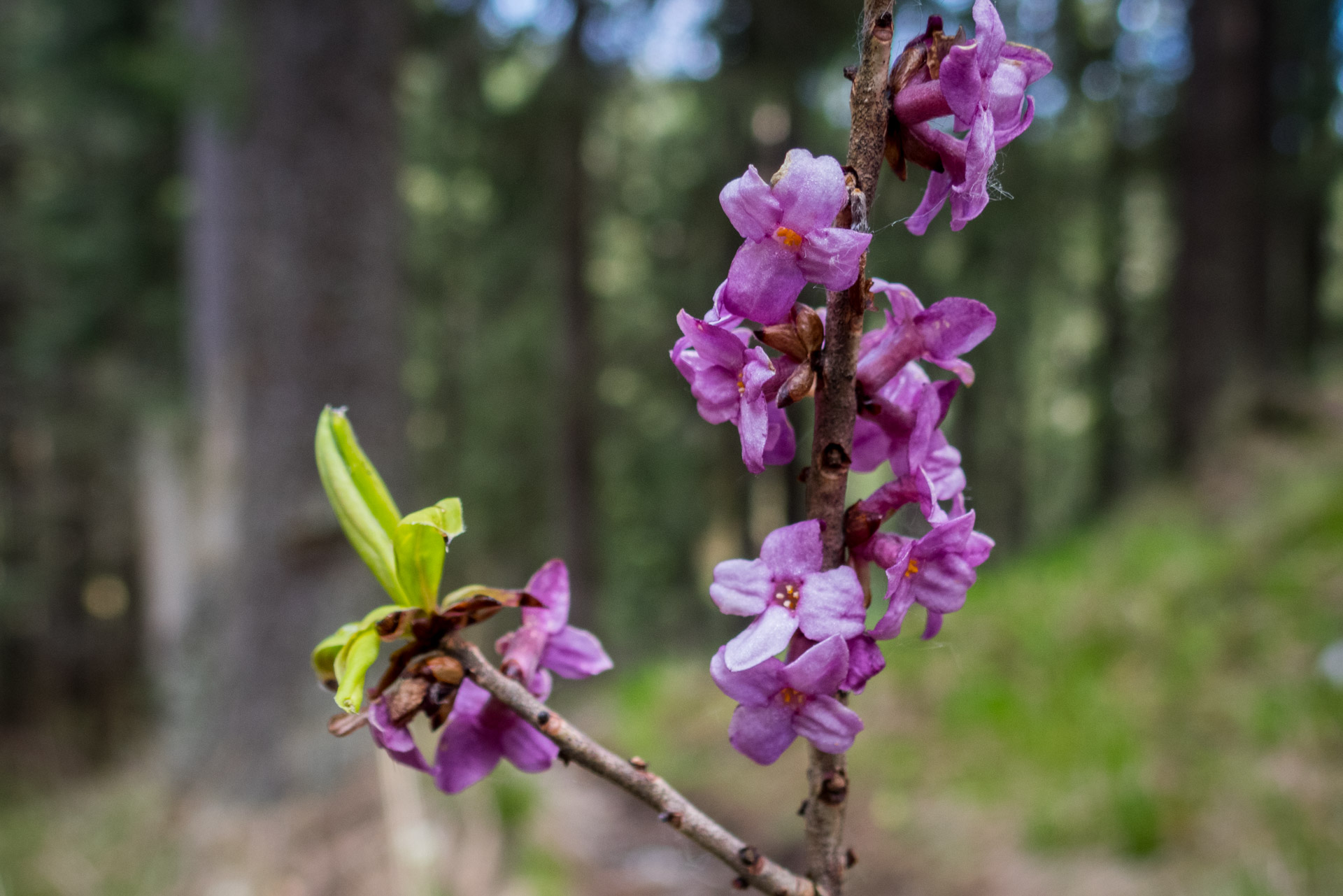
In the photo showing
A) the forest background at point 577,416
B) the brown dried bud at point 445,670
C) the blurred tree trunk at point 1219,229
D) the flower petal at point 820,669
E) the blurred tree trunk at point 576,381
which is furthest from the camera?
the blurred tree trunk at point 576,381

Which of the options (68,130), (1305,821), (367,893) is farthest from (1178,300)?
(68,130)

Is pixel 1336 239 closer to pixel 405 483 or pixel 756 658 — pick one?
pixel 405 483

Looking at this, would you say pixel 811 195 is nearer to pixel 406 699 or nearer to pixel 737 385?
pixel 737 385

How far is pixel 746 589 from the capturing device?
58 cm

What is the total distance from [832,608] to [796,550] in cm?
5

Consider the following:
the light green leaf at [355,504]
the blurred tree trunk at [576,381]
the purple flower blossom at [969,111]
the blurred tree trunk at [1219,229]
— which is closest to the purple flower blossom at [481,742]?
the light green leaf at [355,504]

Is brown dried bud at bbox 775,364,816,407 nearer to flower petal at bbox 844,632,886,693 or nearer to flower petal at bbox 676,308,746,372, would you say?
flower petal at bbox 676,308,746,372

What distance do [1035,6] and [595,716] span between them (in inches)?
404

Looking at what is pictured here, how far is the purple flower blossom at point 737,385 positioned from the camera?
0.56 meters

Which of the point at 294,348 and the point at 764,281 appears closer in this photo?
the point at 764,281

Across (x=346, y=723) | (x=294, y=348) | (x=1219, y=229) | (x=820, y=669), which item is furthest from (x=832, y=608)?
(x=1219, y=229)

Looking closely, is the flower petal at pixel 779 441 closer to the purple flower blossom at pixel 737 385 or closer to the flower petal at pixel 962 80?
the purple flower blossom at pixel 737 385

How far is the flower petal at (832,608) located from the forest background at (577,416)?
409 mm

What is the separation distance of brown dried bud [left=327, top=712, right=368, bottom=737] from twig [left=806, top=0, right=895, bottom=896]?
0.99 ft
